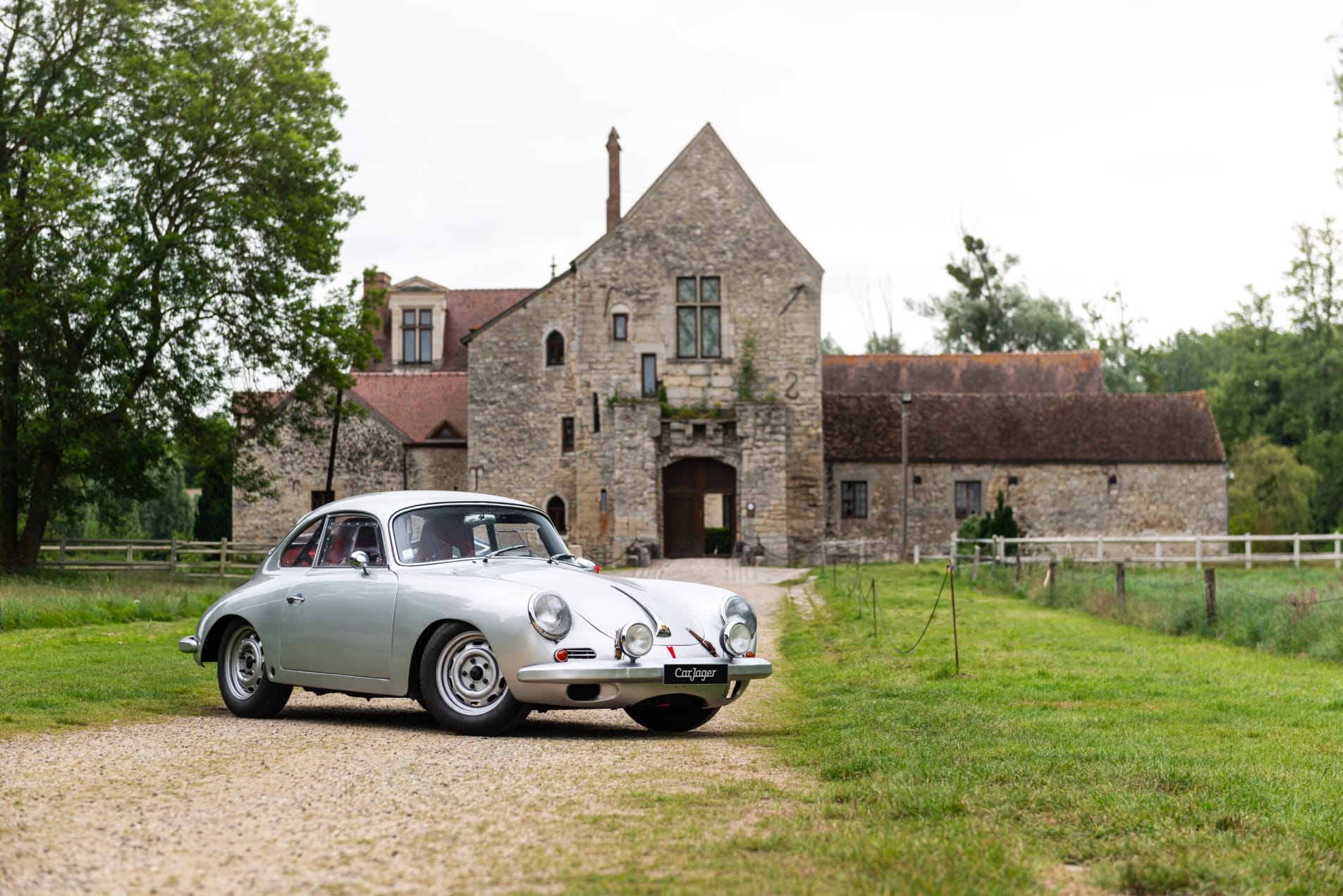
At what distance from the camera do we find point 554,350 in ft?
146

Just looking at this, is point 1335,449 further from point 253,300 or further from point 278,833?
point 278,833

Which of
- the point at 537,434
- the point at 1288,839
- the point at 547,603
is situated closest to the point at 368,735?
the point at 547,603

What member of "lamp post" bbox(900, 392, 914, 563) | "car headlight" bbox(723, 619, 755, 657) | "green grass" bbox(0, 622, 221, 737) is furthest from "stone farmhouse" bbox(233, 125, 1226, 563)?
"car headlight" bbox(723, 619, 755, 657)

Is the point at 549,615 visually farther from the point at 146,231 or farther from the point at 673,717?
the point at 146,231

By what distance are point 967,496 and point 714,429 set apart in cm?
866

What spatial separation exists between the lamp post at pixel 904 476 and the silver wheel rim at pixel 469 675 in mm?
29669

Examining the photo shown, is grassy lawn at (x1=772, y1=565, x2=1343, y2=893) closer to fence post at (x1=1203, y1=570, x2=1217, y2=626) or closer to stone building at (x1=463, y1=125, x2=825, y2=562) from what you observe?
fence post at (x1=1203, y1=570, x2=1217, y2=626)

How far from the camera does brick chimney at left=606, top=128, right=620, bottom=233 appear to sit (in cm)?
4866

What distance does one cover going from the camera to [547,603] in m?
8.84

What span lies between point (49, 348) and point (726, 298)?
18990 millimetres

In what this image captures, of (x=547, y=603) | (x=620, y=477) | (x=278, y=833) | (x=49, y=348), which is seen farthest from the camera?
(x=620, y=477)

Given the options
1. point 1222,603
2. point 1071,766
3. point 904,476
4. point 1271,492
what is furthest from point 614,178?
point 1071,766

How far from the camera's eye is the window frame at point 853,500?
43.8m

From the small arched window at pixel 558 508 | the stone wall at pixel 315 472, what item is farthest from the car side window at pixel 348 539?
the stone wall at pixel 315 472
